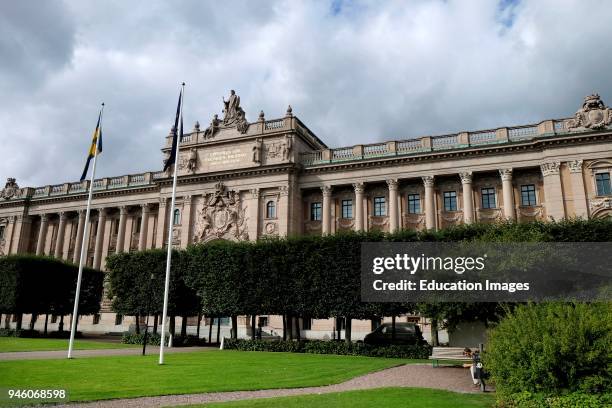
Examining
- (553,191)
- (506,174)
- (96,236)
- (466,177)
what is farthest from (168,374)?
(96,236)

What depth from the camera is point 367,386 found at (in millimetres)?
18203

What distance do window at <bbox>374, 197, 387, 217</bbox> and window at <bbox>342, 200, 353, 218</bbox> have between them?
9.78 ft

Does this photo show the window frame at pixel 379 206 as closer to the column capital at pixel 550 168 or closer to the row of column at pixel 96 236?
the column capital at pixel 550 168

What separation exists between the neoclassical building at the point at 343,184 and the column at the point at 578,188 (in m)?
0.09

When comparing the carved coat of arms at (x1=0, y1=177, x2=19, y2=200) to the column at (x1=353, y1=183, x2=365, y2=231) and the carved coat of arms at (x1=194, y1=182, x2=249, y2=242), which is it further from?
the column at (x1=353, y1=183, x2=365, y2=231)

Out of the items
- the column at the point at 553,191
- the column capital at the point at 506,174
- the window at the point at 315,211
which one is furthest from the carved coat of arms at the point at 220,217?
the column at the point at 553,191

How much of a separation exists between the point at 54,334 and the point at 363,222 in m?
36.9

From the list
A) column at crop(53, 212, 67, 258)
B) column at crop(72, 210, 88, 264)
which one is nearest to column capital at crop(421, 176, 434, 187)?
column at crop(72, 210, 88, 264)

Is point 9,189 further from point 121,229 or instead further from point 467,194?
point 467,194

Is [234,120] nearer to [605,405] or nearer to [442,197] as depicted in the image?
[442,197]

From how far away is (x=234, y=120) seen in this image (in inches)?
2482

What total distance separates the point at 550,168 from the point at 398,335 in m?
25.2

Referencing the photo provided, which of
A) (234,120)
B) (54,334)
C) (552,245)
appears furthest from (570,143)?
(54,334)

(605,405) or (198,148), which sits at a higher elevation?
(198,148)
